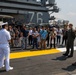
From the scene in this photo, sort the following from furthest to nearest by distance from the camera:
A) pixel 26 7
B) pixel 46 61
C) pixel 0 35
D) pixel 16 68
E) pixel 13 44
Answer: pixel 26 7 → pixel 13 44 → pixel 46 61 → pixel 16 68 → pixel 0 35

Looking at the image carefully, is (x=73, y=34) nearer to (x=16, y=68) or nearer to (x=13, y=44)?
(x=16, y=68)

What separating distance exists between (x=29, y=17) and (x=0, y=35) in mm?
53624

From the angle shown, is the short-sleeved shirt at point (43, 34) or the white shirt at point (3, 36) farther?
the short-sleeved shirt at point (43, 34)

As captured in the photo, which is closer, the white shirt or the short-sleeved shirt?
the white shirt

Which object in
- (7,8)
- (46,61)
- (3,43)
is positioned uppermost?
(7,8)

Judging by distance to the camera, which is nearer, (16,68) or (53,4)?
(16,68)

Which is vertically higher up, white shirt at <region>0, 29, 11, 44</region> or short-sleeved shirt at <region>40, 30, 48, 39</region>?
white shirt at <region>0, 29, 11, 44</region>

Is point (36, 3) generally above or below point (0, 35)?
above

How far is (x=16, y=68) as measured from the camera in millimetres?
10422

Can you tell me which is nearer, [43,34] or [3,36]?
[3,36]

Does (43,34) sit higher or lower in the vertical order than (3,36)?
lower

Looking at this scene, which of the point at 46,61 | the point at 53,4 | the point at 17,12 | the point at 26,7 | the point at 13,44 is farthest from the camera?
the point at 53,4

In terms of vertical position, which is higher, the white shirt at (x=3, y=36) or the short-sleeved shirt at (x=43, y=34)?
the white shirt at (x=3, y=36)

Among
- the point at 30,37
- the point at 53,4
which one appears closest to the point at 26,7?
the point at 53,4
